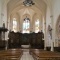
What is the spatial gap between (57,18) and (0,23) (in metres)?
6.97

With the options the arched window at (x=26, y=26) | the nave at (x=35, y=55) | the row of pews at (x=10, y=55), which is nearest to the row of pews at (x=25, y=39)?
the arched window at (x=26, y=26)

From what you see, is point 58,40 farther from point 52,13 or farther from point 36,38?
point 36,38

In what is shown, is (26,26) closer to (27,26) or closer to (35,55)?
(27,26)

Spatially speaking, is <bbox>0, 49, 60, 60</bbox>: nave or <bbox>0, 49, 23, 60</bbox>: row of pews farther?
<bbox>0, 49, 60, 60</bbox>: nave

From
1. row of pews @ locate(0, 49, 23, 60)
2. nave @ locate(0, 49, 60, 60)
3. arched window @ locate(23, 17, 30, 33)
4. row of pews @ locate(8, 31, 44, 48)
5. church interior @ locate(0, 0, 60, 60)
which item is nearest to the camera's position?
row of pews @ locate(0, 49, 23, 60)

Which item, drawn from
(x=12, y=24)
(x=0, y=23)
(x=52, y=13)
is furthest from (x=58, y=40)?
(x=12, y=24)

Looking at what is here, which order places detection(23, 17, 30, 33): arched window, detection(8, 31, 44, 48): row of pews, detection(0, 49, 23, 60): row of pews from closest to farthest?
detection(0, 49, 23, 60): row of pews, detection(8, 31, 44, 48): row of pews, detection(23, 17, 30, 33): arched window

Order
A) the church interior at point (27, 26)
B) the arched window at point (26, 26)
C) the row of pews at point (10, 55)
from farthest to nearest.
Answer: the arched window at point (26, 26) → the church interior at point (27, 26) → the row of pews at point (10, 55)

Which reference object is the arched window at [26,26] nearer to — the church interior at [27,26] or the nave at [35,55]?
the church interior at [27,26]

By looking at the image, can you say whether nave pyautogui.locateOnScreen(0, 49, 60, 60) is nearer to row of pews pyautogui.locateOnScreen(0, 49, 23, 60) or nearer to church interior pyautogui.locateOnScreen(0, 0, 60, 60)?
row of pews pyautogui.locateOnScreen(0, 49, 23, 60)

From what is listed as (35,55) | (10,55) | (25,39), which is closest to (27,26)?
(25,39)

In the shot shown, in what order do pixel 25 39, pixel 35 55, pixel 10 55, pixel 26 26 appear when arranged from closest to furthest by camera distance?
1. pixel 10 55
2. pixel 35 55
3. pixel 25 39
4. pixel 26 26

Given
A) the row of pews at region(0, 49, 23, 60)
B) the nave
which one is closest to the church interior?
the nave

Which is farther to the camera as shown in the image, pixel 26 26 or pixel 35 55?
pixel 26 26
